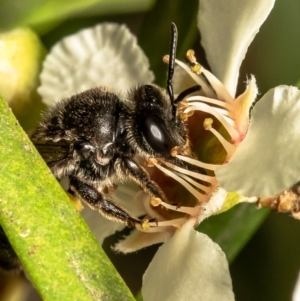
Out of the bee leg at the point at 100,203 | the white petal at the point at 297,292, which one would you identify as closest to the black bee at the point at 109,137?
the bee leg at the point at 100,203

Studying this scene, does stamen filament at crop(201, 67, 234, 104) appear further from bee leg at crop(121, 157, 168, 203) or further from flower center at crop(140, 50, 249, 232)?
bee leg at crop(121, 157, 168, 203)

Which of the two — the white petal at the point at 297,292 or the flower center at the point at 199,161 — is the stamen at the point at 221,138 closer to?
the flower center at the point at 199,161

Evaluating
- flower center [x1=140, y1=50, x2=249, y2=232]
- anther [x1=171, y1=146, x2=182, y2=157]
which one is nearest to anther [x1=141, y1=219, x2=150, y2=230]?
flower center [x1=140, y1=50, x2=249, y2=232]

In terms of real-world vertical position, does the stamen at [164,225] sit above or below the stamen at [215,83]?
below

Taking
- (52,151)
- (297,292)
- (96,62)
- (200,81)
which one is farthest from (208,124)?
(297,292)

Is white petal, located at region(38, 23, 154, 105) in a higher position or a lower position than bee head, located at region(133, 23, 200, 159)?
higher
